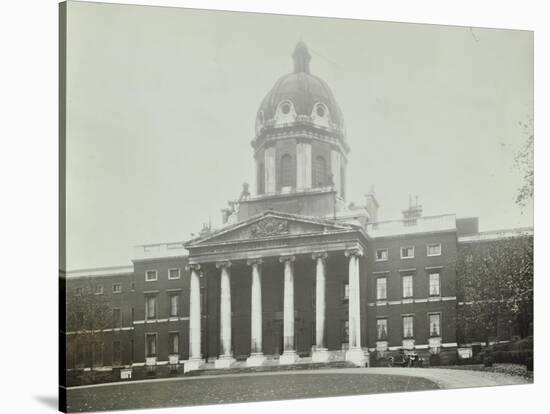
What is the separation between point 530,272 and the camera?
23.7 m

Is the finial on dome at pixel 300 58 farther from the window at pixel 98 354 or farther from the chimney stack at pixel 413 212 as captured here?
the window at pixel 98 354

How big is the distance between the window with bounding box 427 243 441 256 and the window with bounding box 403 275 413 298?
616mm

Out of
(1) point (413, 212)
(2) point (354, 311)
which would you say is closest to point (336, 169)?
(1) point (413, 212)

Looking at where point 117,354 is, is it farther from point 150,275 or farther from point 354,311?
point 354,311

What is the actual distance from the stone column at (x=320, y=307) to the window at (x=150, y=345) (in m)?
2.78

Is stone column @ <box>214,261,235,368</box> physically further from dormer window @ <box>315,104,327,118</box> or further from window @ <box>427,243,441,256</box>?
window @ <box>427,243,441,256</box>

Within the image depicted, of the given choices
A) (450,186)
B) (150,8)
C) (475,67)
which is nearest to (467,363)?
(450,186)

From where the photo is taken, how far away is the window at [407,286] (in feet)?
74.5

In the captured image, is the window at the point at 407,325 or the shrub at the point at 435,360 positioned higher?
the window at the point at 407,325

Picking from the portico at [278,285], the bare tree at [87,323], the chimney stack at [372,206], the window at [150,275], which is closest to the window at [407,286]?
the portico at [278,285]

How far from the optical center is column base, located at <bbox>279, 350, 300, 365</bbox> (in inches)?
859

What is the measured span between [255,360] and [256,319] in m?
0.71

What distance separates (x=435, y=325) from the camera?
22.8 metres

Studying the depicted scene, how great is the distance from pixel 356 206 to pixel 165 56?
14.1 feet
